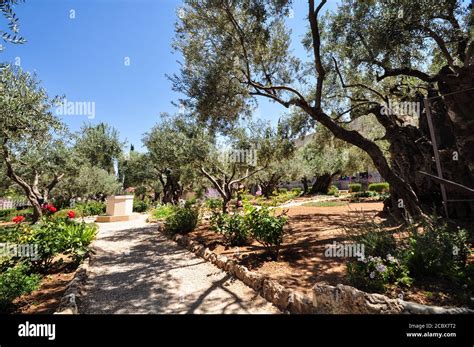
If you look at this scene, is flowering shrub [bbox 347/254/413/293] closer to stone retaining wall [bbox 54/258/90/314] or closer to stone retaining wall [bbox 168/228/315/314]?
stone retaining wall [bbox 168/228/315/314]

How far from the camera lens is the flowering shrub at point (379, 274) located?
359cm

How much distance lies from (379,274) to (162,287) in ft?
13.5

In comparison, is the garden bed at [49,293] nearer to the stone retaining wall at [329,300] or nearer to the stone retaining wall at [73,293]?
the stone retaining wall at [73,293]

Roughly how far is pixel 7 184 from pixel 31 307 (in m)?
22.6

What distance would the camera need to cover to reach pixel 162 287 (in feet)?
17.8

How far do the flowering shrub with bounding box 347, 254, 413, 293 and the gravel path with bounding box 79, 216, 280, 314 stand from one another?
56.0 inches

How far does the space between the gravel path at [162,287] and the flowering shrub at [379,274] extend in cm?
142

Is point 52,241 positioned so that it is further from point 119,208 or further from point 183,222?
point 119,208

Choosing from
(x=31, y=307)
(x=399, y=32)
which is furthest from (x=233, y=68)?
(x=31, y=307)

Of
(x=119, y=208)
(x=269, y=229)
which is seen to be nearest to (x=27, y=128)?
(x=269, y=229)

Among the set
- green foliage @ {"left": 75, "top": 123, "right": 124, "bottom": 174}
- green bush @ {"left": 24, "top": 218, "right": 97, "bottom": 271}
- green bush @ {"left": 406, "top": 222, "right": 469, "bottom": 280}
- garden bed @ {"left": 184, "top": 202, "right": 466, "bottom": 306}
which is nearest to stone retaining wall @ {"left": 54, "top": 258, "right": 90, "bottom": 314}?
green bush @ {"left": 24, "top": 218, "right": 97, "bottom": 271}

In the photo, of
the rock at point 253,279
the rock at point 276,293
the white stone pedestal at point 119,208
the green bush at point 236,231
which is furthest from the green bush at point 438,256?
the white stone pedestal at point 119,208

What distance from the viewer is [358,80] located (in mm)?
10938
